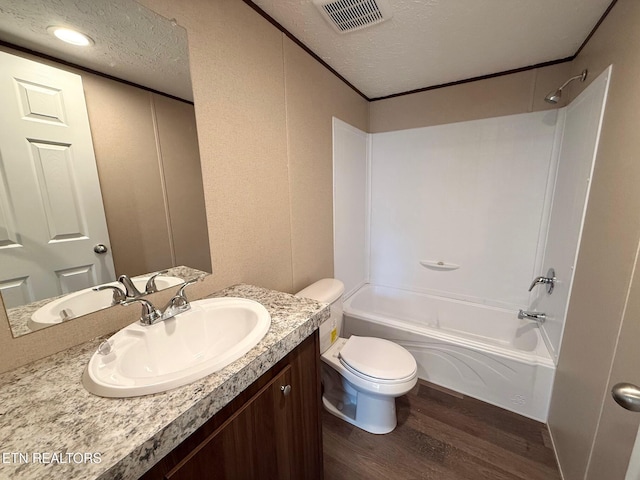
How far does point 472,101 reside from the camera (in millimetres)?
2078

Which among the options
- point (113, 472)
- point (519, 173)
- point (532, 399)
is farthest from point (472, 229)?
point (113, 472)

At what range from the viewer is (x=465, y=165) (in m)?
2.21

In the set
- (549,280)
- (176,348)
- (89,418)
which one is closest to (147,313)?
(176,348)

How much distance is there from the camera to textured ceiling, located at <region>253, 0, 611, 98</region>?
48.6 inches

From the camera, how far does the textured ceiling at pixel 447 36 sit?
1234 millimetres

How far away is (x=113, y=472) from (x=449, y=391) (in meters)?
2.04

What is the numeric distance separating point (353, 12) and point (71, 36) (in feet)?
3.71

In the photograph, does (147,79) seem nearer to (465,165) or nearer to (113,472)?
(113,472)

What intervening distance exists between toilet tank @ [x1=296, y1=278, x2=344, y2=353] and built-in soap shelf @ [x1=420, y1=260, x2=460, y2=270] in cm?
117

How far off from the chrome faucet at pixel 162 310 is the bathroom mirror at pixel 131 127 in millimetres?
143

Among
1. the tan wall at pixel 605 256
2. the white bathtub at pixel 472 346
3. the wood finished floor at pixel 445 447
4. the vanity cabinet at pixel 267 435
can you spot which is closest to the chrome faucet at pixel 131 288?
the vanity cabinet at pixel 267 435

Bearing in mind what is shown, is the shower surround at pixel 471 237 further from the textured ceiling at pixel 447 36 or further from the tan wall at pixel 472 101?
the textured ceiling at pixel 447 36

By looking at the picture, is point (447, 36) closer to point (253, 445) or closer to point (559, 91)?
point (559, 91)

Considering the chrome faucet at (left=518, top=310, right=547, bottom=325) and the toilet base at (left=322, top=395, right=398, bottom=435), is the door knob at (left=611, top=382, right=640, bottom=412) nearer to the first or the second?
the toilet base at (left=322, top=395, right=398, bottom=435)
